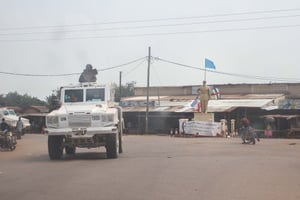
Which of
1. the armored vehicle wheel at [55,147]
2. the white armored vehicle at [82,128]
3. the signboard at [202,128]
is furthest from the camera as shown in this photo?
the signboard at [202,128]

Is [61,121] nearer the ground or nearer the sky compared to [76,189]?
nearer the sky

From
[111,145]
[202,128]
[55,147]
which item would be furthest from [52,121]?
[202,128]

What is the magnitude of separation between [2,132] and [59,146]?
881 centimetres

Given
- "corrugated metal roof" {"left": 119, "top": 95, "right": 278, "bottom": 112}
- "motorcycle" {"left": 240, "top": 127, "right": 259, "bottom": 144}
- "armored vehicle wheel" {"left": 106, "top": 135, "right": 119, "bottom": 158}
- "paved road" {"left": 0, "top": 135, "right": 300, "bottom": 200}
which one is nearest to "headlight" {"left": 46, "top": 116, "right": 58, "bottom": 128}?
"paved road" {"left": 0, "top": 135, "right": 300, "bottom": 200}

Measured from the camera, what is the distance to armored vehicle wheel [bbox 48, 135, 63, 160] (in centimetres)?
1856

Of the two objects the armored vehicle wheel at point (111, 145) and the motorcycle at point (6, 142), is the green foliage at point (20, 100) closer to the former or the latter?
the motorcycle at point (6, 142)

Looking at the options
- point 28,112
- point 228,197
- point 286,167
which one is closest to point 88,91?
point 286,167

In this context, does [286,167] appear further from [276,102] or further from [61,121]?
[276,102]

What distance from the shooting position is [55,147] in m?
18.7

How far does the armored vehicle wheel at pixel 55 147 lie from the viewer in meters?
18.6

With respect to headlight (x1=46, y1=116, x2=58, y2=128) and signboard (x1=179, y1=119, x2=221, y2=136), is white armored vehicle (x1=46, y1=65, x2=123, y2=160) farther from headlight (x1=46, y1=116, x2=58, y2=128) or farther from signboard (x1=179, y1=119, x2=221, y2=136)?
signboard (x1=179, y1=119, x2=221, y2=136)

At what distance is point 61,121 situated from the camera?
18.2 m

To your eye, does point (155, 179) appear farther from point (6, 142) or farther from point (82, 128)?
point (6, 142)

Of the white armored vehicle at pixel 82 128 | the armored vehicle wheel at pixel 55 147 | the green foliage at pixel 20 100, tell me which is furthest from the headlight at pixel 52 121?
the green foliage at pixel 20 100
